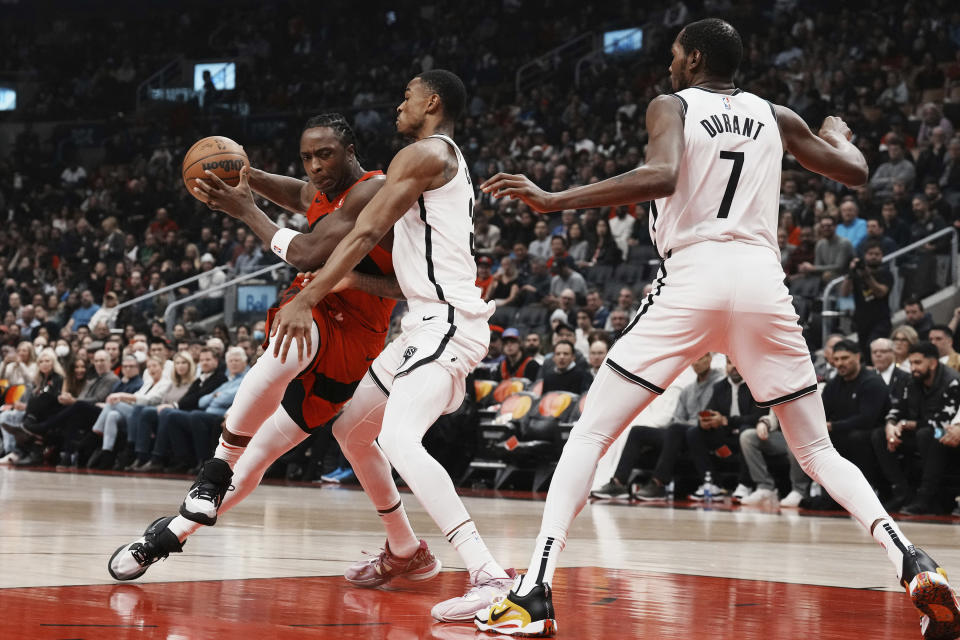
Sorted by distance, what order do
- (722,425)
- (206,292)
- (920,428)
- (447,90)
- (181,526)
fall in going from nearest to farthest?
1. (447,90)
2. (181,526)
3. (920,428)
4. (722,425)
5. (206,292)

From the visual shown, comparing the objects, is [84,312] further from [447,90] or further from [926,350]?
[447,90]

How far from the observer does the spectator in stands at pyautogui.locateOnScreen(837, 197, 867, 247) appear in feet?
42.4

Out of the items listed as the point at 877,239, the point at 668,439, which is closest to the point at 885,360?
the point at 668,439

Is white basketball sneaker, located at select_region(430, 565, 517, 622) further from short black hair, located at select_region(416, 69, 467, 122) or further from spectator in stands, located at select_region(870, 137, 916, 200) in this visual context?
spectator in stands, located at select_region(870, 137, 916, 200)

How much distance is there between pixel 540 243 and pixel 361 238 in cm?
1181

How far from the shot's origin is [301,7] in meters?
28.2

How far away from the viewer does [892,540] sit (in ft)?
11.7

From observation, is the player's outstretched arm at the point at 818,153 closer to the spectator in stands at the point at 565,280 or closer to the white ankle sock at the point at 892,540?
the white ankle sock at the point at 892,540

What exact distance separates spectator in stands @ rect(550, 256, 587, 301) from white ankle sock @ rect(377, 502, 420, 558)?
30.9ft

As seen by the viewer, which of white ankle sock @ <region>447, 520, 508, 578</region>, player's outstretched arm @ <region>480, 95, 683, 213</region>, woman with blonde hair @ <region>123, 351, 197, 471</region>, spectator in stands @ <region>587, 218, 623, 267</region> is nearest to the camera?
player's outstretched arm @ <region>480, 95, 683, 213</region>

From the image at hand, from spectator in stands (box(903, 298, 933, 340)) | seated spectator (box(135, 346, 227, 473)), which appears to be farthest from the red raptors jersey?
seated spectator (box(135, 346, 227, 473))

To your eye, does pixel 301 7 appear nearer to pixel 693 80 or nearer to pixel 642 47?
pixel 642 47

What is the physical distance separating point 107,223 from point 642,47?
33.2ft

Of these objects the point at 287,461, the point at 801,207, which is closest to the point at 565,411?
the point at 287,461
